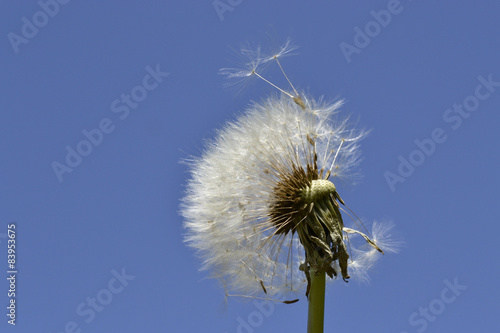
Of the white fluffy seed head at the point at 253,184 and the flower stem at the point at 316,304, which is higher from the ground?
the white fluffy seed head at the point at 253,184

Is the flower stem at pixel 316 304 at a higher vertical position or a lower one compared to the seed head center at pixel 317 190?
lower

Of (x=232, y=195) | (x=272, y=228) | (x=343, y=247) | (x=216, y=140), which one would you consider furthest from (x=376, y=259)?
(x=216, y=140)

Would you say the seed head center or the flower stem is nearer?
the flower stem

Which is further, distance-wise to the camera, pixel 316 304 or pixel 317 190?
pixel 317 190

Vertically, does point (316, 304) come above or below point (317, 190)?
below

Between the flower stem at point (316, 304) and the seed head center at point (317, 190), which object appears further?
the seed head center at point (317, 190)

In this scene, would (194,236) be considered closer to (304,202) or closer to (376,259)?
(304,202)

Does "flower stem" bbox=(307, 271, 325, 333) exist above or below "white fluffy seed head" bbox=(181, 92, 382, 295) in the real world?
below

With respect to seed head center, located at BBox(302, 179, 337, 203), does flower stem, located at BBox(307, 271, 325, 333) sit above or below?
below
